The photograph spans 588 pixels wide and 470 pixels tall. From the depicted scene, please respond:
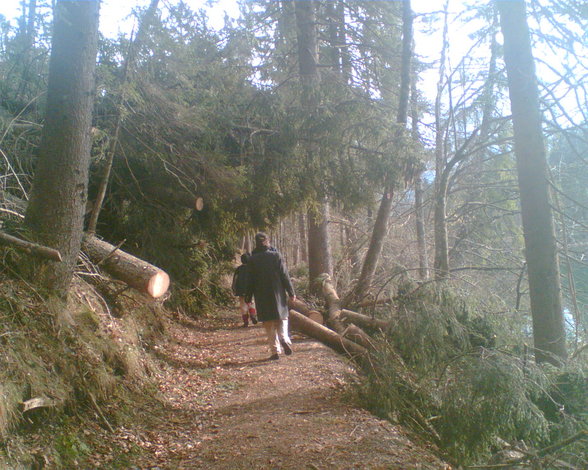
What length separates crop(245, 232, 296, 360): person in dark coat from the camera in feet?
26.2

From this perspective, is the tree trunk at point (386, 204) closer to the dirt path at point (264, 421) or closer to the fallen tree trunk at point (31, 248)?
the dirt path at point (264, 421)

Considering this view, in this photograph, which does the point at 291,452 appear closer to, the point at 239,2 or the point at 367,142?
the point at 367,142

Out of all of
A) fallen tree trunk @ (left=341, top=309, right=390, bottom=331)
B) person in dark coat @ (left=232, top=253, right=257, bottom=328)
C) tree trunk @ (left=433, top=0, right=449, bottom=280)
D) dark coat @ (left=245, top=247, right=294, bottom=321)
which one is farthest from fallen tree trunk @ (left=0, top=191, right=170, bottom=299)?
tree trunk @ (left=433, top=0, right=449, bottom=280)

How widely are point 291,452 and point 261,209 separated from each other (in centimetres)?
727

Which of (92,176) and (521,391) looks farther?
(92,176)

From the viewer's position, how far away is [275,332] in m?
8.21

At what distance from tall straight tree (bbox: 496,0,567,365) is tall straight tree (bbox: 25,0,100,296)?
5790 mm

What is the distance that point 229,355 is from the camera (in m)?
8.78

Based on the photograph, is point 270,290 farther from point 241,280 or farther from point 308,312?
point 308,312

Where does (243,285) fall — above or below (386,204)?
below

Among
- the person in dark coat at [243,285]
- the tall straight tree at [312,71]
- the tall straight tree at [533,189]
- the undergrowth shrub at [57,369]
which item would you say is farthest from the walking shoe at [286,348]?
the tall straight tree at [312,71]

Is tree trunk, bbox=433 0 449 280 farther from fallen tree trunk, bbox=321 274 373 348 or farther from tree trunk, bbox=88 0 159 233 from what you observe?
tree trunk, bbox=88 0 159 233

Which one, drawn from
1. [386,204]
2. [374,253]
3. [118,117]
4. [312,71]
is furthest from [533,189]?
[312,71]

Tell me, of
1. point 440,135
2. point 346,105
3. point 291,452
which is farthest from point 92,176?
point 440,135
